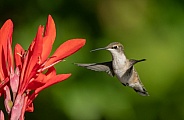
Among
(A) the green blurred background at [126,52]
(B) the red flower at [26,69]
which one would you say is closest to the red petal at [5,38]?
(B) the red flower at [26,69]

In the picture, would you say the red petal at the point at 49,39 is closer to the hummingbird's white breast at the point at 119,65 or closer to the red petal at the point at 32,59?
the red petal at the point at 32,59

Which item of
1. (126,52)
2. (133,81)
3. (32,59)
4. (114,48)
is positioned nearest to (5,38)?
(32,59)

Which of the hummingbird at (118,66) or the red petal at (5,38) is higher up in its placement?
the red petal at (5,38)

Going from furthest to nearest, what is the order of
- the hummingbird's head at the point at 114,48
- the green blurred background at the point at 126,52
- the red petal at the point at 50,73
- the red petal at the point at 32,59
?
the green blurred background at the point at 126,52
the hummingbird's head at the point at 114,48
the red petal at the point at 50,73
the red petal at the point at 32,59

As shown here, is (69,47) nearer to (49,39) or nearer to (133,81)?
(49,39)

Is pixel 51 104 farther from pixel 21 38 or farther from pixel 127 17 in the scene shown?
pixel 127 17

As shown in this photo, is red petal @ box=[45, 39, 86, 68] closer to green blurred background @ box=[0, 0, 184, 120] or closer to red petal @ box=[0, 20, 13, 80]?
red petal @ box=[0, 20, 13, 80]

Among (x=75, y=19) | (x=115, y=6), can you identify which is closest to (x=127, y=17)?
(x=115, y=6)
